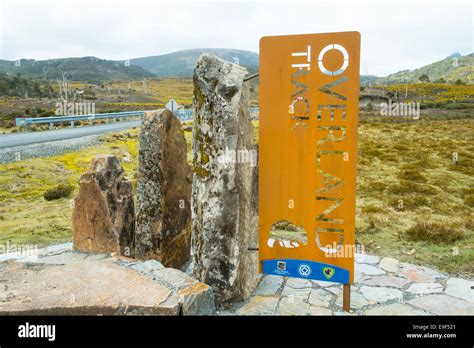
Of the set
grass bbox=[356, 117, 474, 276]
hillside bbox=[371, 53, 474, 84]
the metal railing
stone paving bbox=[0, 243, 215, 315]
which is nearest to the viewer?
stone paving bbox=[0, 243, 215, 315]

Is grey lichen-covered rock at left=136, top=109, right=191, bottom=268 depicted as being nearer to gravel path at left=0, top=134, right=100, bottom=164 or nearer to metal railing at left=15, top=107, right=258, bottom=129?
gravel path at left=0, top=134, right=100, bottom=164

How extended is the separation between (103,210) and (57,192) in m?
6.59

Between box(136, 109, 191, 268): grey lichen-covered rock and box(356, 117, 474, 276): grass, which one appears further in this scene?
box(356, 117, 474, 276): grass

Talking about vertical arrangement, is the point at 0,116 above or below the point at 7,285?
above

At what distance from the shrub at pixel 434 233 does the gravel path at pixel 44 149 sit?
14.4 m

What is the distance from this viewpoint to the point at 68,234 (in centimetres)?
895

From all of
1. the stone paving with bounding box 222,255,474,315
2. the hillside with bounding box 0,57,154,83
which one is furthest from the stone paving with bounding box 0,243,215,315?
the hillside with bounding box 0,57,154,83

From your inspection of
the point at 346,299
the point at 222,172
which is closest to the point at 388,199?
the point at 346,299

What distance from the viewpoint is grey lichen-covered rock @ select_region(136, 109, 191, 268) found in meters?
6.34

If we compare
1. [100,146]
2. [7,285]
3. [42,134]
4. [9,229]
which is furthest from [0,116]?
[7,285]

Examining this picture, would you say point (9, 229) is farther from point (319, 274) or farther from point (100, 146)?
point (100, 146)

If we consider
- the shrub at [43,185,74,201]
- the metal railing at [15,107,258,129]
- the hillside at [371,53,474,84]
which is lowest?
the shrub at [43,185,74,201]

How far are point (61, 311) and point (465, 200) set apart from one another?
11.9 m

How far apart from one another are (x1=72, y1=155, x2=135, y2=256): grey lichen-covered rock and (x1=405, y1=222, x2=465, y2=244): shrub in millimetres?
5830
